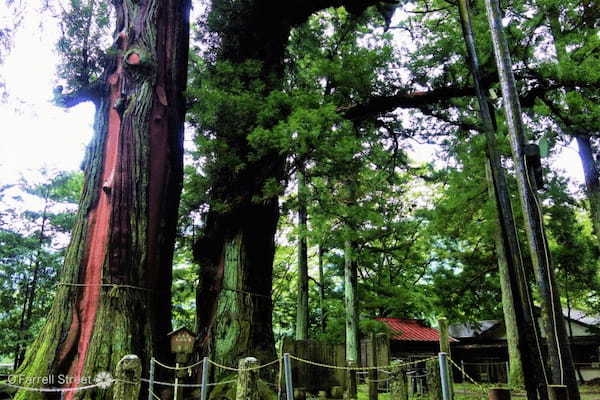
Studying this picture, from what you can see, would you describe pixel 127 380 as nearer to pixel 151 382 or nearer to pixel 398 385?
pixel 151 382

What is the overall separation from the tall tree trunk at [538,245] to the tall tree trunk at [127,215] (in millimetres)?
4505

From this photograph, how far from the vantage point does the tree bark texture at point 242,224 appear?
6723 millimetres

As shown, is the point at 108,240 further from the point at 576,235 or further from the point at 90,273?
the point at 576,235

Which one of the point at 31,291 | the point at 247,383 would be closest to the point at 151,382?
the point at 247,383

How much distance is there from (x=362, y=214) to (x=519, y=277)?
3.97 m

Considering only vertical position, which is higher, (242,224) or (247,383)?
(242,224)

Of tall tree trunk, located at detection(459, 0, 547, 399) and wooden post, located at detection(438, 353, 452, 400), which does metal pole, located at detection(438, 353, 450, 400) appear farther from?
tall tree trunk, located at detection(459, 0, 547, 399)

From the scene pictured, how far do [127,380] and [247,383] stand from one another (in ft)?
3.69

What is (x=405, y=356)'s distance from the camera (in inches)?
771

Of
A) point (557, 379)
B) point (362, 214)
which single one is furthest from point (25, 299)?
point (557, 379)

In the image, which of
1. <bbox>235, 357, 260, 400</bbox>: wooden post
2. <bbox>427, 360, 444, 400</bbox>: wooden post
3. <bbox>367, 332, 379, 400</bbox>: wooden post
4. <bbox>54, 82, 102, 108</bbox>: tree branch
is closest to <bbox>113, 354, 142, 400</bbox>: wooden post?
<bbox>235, 357, 260, 400</bbox>: wooden post

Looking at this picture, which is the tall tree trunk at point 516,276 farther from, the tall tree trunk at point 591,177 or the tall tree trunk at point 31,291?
the tall tree trunk at point 31,291

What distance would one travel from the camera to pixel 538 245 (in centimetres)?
335

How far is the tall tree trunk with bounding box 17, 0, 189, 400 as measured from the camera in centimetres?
503
